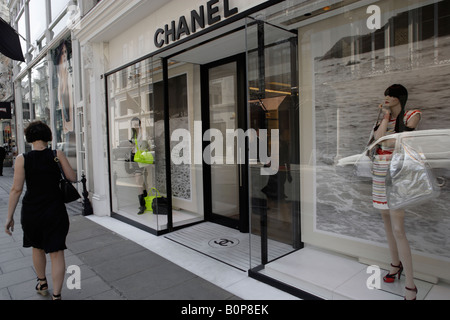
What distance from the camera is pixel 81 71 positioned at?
725 cm

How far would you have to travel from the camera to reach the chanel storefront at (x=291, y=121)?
3029mm

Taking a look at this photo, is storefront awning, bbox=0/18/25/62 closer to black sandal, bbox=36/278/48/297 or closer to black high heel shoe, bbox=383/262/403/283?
black sandal, bbox=36/278/48/297

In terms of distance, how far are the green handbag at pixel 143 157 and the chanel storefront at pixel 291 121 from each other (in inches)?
0.8

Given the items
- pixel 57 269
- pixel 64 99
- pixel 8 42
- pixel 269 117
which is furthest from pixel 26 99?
pixel 269 117

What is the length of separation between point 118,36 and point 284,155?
4.37 meters

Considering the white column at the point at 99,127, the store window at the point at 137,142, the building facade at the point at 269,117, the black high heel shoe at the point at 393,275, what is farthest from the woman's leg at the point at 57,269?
the white column at the point at 99,127

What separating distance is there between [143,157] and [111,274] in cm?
265

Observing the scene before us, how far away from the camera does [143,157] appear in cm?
595

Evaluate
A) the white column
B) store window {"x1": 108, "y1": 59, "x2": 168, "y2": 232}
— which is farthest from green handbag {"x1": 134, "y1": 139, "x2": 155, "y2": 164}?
the white column

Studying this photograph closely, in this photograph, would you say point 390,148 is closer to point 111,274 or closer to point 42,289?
point 111,274

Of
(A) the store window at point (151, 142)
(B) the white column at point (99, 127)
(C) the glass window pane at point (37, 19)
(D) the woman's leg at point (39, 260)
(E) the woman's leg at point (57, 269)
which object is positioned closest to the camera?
(E) the woman's leg at point (57, 269)

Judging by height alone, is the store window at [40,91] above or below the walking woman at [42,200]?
above

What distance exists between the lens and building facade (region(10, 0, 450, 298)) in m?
3.09

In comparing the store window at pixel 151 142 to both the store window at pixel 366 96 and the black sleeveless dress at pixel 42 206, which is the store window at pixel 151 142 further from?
the store window at pixel 366 96
